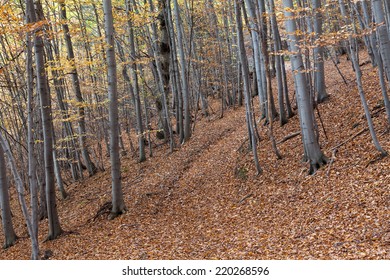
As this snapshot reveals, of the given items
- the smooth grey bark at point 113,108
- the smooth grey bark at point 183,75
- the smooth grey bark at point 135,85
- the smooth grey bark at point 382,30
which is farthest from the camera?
the smooth grey bark at point 183,75

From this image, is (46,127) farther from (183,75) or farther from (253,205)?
(183,75)

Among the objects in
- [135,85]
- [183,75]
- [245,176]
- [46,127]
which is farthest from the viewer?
[183,75]

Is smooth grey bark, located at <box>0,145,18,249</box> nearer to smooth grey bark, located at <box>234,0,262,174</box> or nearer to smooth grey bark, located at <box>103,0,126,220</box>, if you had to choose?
smooth grey bark, located at <box>103,0,126,220</box>

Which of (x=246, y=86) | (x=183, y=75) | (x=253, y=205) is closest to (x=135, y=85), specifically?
(x=183, y=75)

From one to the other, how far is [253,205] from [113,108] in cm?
459

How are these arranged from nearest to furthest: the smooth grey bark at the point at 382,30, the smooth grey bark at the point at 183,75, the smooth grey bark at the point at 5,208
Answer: the smooth grey bark at the point at 382,30 → the smooth grey bark at the point at 5,208 → the smooth grey bark at the point at 183,75

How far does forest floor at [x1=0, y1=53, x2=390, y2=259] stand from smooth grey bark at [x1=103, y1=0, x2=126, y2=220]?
42 cm

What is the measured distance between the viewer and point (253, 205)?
29.3 feet

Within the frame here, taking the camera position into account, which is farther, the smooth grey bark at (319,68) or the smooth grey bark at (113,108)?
the smooth grey bark at (319,68)

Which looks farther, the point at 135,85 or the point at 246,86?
the point at 135,85

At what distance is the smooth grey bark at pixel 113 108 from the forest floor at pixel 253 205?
16.7 inches

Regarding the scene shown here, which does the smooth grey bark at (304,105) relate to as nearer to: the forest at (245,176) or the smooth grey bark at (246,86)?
the forest at (245,176)

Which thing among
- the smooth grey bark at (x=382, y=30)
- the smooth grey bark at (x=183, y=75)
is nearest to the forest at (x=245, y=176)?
the smooth grey bark at (x=382, y=30)

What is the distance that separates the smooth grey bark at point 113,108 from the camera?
31.7 ft
